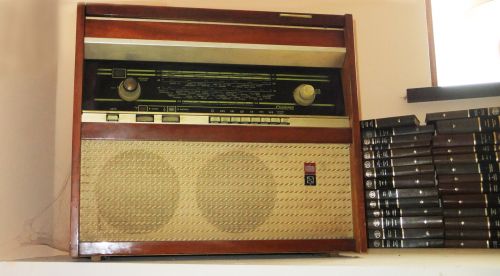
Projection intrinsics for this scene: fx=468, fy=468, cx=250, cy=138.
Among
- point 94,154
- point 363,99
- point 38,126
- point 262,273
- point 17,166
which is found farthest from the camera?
point 363,99

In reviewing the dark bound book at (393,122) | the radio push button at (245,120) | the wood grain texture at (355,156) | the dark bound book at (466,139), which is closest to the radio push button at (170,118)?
the radio push button at (245,120)

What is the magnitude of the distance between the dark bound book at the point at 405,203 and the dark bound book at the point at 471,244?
8cm

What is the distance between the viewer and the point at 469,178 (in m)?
0.99

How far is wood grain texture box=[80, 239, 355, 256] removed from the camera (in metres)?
0.80

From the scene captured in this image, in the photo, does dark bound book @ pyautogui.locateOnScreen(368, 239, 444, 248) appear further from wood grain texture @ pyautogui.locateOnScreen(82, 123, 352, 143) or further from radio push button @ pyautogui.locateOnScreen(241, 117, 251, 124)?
radio push button @ pyautogui.locateOnScreen(241, 117, 251, 124)

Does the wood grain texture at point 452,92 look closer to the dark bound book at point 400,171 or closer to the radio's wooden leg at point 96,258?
the dark bound book at point 400,171

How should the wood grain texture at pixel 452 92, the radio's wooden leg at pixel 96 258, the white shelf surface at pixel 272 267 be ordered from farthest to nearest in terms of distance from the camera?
1. the wood grain texture at pixel 452 92
2. the radio's wooden leg at pixel 96 258
3. the white shelf surface at pixel 272 267

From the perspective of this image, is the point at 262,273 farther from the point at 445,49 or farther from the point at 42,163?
the point at 445,49

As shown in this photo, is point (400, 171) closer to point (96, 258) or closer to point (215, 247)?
point (215, 247)

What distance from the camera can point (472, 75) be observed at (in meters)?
1.35

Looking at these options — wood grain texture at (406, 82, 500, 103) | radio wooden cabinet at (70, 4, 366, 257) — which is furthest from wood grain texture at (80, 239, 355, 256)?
wood grain texture at (406, 82, 500, 103)

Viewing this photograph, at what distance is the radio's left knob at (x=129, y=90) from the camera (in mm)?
843

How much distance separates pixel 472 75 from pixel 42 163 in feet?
3.90

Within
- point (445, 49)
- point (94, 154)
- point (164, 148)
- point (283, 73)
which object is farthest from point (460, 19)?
point (94, 154)
